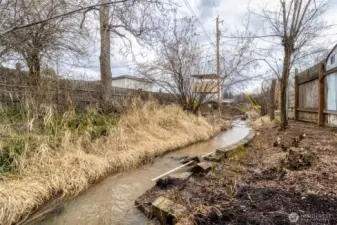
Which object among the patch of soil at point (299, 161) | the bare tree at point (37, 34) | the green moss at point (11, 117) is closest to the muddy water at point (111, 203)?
the patch of soil at point (299, 161)

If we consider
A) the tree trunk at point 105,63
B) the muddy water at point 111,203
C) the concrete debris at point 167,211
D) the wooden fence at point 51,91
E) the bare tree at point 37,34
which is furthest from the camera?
the tree trunk at point 105,63

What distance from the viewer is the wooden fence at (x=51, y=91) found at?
3.97m

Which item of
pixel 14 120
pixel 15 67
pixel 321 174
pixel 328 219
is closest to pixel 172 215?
pixel 328 219

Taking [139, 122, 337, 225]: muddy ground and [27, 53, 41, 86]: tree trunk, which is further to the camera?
[27, 53, 41, 86]: tree trunk

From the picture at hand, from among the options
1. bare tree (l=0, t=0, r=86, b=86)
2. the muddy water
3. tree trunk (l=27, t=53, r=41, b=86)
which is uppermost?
bare tree (l=0, t=0, r=86, b=86)

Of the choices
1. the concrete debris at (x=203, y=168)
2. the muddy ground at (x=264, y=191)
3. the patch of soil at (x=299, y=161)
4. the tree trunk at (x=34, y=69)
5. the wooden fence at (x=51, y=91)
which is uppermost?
the tree trunk at (x=34, y=69)

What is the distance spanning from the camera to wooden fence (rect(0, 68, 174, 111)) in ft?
13.0

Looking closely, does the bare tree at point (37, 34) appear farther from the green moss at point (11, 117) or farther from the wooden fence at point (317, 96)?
the wooden fence at point (317, 96)

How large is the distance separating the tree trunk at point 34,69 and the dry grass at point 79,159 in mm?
1285

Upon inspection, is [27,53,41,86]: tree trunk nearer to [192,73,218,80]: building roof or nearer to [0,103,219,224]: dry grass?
[0,103,219,224]: dry grass

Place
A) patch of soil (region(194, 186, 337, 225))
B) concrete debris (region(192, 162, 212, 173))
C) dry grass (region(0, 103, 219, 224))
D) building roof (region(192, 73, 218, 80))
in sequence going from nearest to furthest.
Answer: patch of soil (region(194, 186, 337, 225))
dry grass (region(0, 103, 219, 224))
concrete debris (region(192, 162, 212, 173))
building roof (region(192, 73, 218, 80))

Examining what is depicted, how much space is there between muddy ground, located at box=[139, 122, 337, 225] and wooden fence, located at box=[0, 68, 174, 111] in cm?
282

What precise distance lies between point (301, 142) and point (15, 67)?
622 centimetres

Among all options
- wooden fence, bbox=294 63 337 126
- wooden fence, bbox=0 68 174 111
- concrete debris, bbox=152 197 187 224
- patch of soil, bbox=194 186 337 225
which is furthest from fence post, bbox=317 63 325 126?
concrete debris, bbox=152 197 187 224
